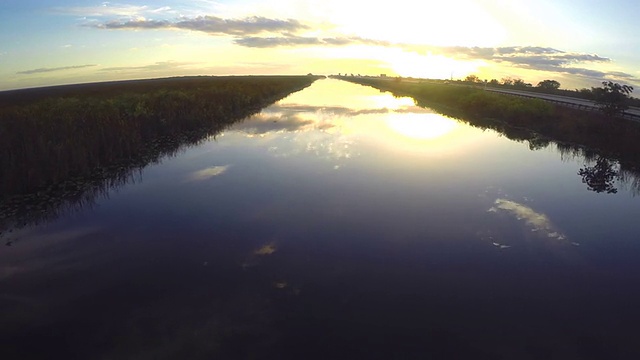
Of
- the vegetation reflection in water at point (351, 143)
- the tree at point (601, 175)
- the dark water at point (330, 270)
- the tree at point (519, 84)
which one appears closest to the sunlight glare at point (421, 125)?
the vegetation reflection in water at point (351, 143)

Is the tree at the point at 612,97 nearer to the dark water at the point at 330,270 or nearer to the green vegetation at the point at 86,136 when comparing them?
the dark water at the point at 330,270

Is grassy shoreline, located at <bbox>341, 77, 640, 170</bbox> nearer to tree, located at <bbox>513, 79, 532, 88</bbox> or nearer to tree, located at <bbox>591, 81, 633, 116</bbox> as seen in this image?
tree, located at <bbox>591, 81, 633, 116</bbox>

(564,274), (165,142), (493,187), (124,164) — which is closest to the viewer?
(564,274)

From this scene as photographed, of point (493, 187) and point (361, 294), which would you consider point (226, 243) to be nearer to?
point (361, 294)

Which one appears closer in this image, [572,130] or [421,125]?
[572,130]

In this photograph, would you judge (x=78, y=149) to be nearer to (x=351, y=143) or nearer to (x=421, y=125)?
(x=351, y=143)

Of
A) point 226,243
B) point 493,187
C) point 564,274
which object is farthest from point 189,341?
point 493,187

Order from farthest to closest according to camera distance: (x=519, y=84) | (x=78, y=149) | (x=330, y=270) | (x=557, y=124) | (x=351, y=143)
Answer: (x=519, y=84) → (x=557, y=124) → (x=351, y=143) → (x=78, y=149) → (x=330, y=270)

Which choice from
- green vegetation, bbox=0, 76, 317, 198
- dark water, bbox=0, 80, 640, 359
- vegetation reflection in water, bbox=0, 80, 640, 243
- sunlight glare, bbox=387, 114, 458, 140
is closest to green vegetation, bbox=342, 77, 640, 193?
vegetation reflection in water, bbox=0, 80, 640, 243

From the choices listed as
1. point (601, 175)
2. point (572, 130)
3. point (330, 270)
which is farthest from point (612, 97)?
point (330, 270)
